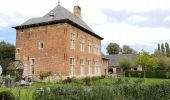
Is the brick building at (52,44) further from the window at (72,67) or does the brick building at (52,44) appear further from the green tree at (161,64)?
the green tree at (161,64)

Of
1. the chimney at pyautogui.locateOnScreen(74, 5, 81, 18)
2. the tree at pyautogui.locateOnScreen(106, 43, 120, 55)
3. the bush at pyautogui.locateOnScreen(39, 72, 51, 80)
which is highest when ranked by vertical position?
the chimney at pyautogui.locateOnScreen(74, 5, 81, 18)

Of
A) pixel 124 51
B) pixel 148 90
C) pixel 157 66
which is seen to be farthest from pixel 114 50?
pixel 148 90

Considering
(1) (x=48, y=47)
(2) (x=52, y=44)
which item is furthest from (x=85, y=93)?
(1) (x=48, y=47)

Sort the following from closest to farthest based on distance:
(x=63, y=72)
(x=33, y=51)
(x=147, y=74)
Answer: (x=63, y=72) → (x=33, y=51) → (x=147, y=74)

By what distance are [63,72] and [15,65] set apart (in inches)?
222

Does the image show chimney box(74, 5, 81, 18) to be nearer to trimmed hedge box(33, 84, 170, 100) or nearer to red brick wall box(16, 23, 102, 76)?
red brick wall box(16, 23, 102, 76)

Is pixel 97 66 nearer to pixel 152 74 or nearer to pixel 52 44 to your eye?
pixel 152 74

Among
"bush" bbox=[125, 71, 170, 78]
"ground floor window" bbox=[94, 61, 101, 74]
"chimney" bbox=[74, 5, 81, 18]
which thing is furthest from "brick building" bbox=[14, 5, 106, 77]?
"bush" bbox=[125, 71, 170, 78]

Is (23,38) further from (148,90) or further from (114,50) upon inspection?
(114,50)

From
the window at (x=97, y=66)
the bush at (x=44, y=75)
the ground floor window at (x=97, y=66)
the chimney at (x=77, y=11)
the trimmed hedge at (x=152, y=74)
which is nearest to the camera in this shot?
the bush at (x=44, y=75)

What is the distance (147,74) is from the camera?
43.5 m

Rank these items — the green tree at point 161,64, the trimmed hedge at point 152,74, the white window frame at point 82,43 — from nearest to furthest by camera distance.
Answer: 1. the white window frame at point 82,43
2. the trimmed hedge at point 152,74
3. the green tree at point 161,64

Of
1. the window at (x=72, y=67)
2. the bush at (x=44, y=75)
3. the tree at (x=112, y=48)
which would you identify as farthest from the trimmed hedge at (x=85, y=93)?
the tree at (x=112, y=48)

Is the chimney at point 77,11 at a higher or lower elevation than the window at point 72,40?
higher
